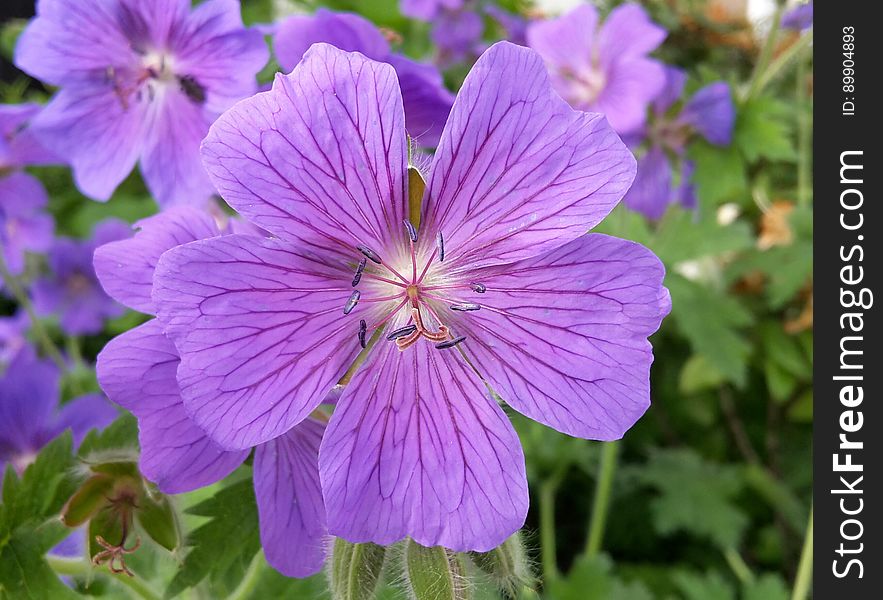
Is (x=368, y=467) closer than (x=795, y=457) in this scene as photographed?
Yes

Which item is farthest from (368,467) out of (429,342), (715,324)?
(715,324)

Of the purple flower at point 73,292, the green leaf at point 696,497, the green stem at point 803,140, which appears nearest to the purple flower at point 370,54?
the green leaf at point 696,497

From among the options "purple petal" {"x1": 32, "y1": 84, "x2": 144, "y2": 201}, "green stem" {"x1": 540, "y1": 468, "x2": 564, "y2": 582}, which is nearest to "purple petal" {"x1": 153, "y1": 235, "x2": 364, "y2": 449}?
"purple petal" {"x1": 32, "y1": 84, "x2": 144, "y2": 201}

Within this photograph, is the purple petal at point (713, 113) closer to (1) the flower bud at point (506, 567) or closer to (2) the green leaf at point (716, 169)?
(2) the green leaf at point (716, 169)

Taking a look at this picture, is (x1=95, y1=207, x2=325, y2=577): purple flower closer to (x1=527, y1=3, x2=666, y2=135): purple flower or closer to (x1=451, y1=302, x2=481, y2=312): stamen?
(x1=451, y1=302, x2=481, y2=312): stamen
